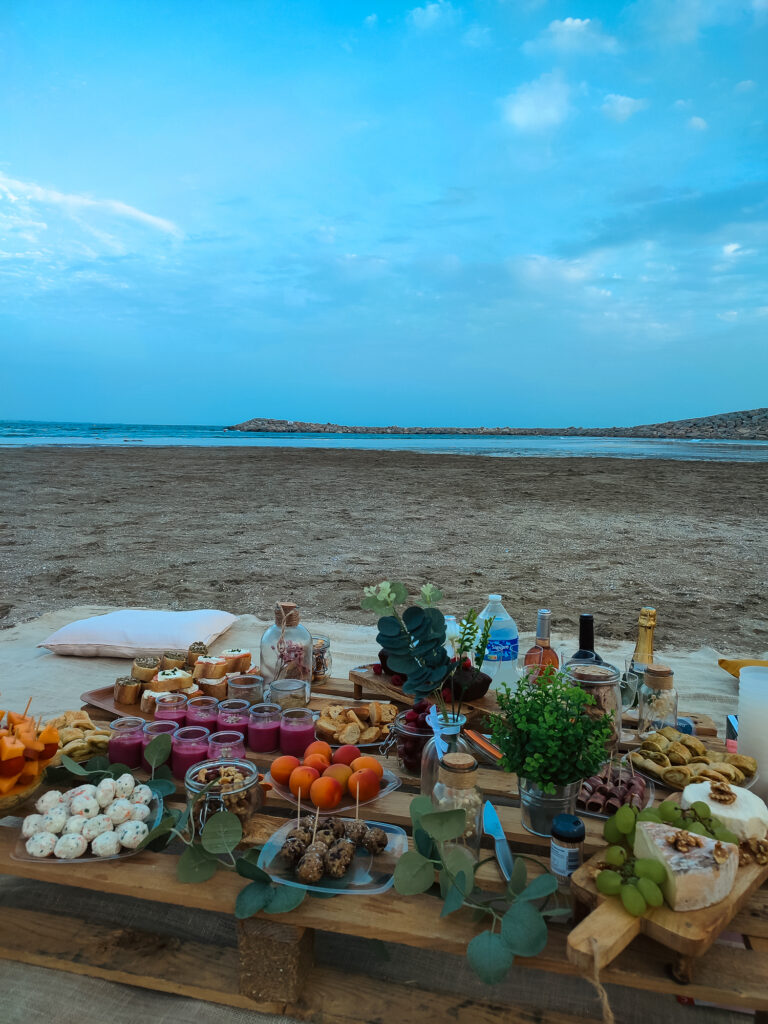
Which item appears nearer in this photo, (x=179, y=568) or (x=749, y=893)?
(x=749, y=893)

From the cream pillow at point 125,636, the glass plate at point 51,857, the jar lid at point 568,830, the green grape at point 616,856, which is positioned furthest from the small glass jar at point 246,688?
the cream pillow at point 125,636

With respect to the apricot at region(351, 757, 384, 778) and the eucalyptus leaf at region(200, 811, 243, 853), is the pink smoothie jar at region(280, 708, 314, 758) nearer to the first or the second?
the apricot at region(351, 757, 384, 778)

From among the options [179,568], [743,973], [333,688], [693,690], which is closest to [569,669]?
[743,973]

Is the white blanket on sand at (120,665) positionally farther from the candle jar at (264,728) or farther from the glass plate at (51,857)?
the glass plate at (51,857)

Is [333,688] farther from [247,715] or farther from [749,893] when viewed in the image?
[749,893]

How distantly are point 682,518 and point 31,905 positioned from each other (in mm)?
10406

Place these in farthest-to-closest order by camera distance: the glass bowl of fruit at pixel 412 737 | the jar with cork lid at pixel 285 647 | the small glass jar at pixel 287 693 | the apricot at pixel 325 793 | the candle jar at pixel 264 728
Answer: the jar with cork lid at pixel 285 647
the small glass jar at pixel 287 693
the candle jar at pixel 264 728
the glass bowl of fruit at pixel 412 737
the apricot at pixel 325 793

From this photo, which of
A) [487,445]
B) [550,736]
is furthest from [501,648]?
[487,445]

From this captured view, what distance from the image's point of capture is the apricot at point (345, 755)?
6.63 ft

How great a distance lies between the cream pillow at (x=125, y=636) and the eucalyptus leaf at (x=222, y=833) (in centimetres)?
251

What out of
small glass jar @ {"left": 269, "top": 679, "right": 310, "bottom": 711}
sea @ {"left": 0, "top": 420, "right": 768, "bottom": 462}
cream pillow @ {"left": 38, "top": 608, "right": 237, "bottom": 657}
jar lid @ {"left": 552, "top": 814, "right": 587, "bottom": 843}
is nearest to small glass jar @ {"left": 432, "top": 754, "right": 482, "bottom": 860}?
jar lid @ {"left": 552, "top": 814, "right": 587, "bottom": 843}

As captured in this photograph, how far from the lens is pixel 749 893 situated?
1.42m

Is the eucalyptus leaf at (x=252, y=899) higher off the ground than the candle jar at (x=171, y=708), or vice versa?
the candle jar at (x=171, y=708)

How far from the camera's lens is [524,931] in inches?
50.9
